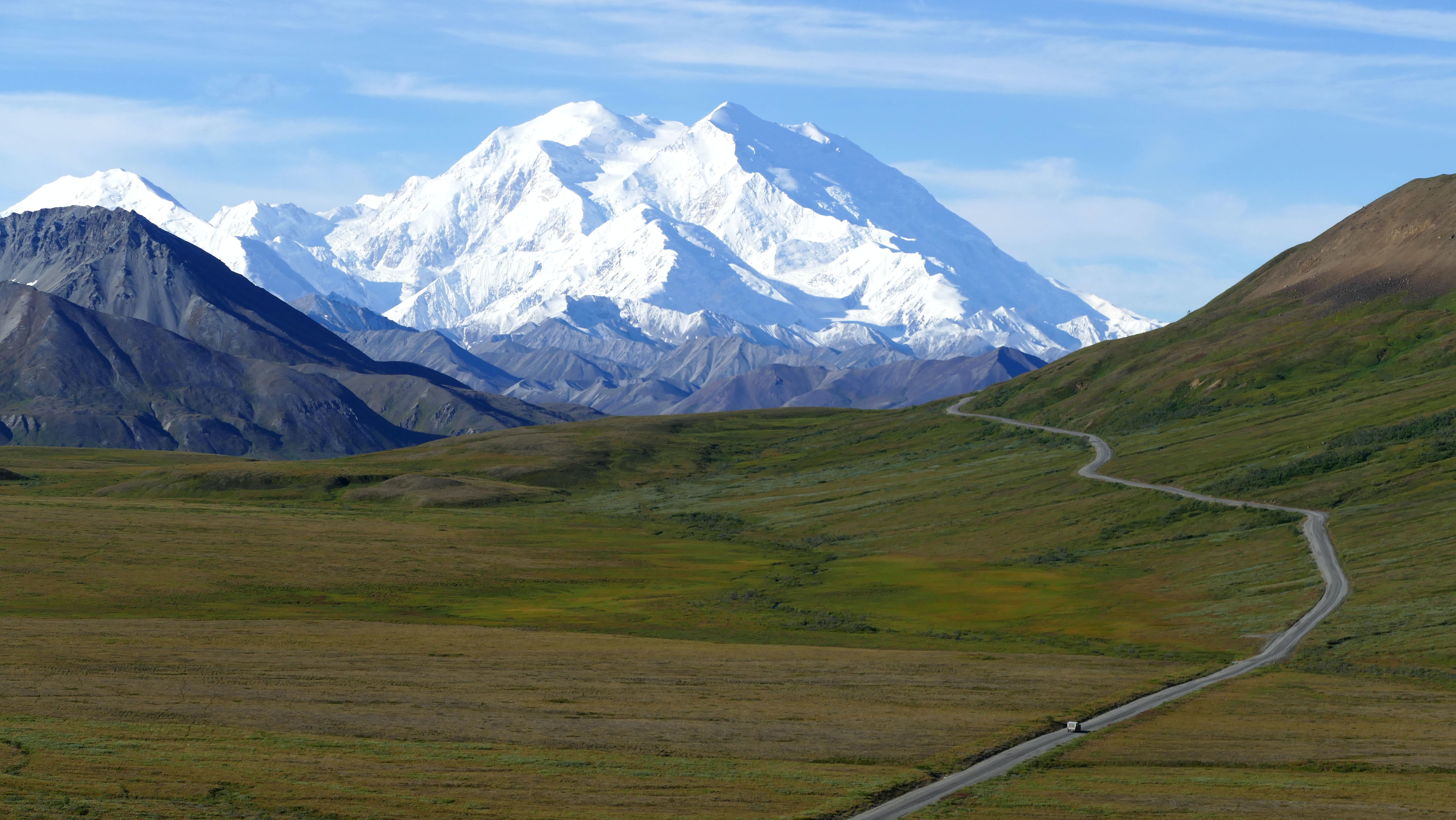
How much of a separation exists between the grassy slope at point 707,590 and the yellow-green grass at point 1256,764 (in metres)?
4.60

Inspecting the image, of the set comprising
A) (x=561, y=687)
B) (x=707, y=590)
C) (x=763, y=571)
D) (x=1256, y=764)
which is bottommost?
(x=707, y=590)

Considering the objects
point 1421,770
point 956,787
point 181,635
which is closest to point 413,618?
point 181,635

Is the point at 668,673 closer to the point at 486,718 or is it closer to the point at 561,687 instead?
the point at 561,687

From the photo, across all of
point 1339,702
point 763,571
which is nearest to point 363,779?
point 1339,702

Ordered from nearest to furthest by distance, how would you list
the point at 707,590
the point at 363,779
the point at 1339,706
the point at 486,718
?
the point at 363,779
the point at 486,718
the point at 1339,706
the point at 707,590

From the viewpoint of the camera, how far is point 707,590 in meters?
128

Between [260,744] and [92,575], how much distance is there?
77.4 meters

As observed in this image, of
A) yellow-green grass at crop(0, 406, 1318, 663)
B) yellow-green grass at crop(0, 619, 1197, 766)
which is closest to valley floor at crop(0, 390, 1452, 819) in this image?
yellow-green grass at crop(0, 619, 1197, 766)

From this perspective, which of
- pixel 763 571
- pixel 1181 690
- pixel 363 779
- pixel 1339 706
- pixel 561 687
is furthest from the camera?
pixel 763 571

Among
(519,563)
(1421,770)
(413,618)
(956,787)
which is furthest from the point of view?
(519,563)

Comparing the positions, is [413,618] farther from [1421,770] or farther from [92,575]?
[1421,770]

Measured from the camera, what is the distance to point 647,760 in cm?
5428

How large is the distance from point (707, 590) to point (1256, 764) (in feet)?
249

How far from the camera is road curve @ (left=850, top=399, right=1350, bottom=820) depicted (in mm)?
49312
